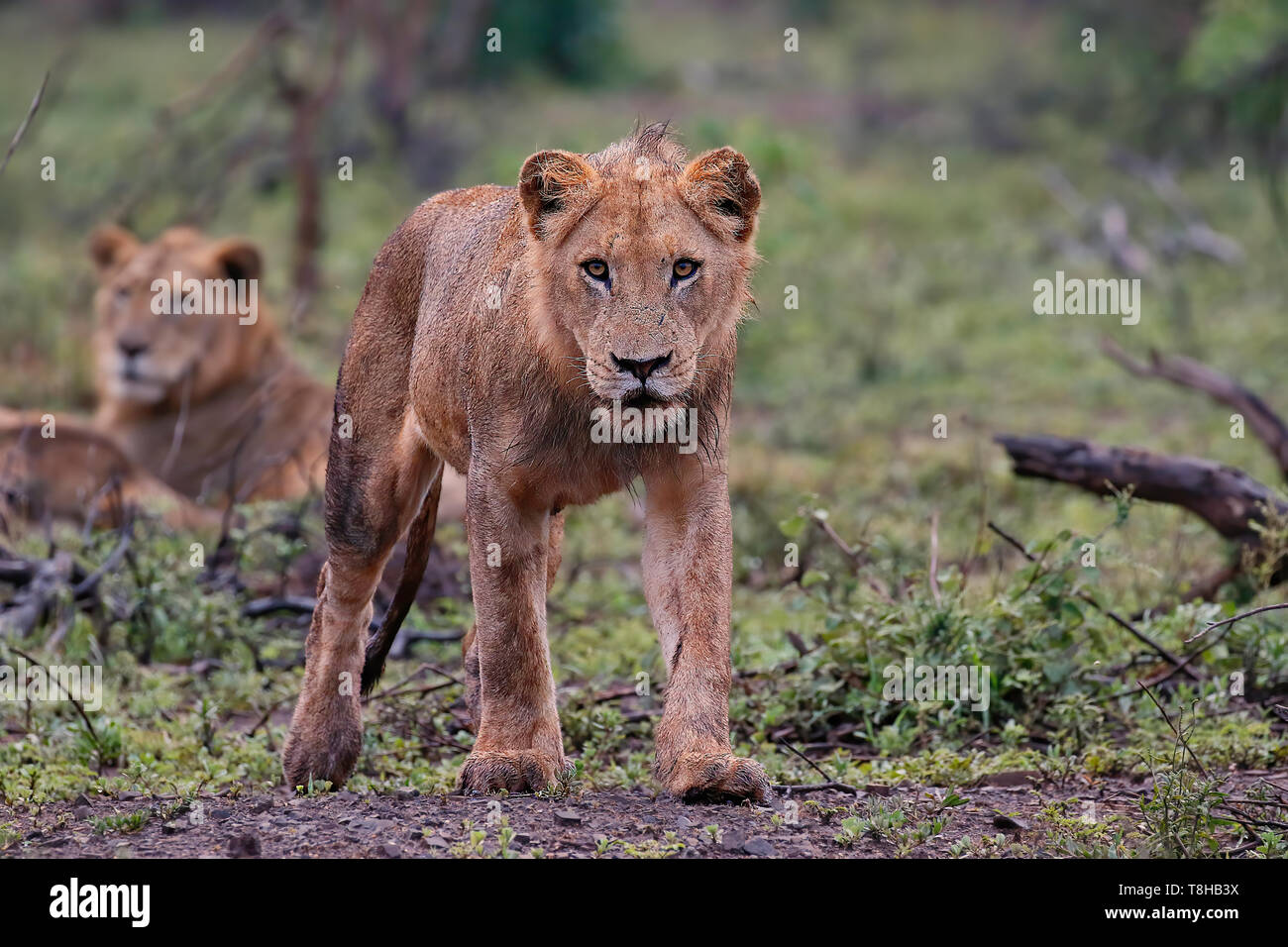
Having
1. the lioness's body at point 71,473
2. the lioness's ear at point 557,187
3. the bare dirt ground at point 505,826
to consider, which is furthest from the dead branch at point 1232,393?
the lioness's body at point 71,473

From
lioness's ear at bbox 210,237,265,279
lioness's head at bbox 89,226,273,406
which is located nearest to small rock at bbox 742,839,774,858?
lioness's head at bbox 89,226,273,406

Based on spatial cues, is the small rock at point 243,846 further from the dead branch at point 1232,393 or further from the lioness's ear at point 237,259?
the lioness's ear at point 237,259

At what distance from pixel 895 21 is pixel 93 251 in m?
25.3

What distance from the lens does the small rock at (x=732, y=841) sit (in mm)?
4379

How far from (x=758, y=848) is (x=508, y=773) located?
906 mm

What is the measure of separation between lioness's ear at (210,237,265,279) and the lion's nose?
19.5ft

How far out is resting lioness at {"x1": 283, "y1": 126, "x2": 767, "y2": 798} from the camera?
4824mm

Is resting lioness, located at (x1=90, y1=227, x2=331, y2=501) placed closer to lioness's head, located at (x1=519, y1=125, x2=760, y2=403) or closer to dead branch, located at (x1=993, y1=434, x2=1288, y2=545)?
dead branch, located at (x1=993, y1=434, x2=1288, y2=545)

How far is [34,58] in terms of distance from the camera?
28500mm

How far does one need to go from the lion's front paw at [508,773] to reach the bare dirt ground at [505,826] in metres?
0.08

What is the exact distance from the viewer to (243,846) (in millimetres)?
4250

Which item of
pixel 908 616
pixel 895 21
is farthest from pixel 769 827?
pixel 895 21

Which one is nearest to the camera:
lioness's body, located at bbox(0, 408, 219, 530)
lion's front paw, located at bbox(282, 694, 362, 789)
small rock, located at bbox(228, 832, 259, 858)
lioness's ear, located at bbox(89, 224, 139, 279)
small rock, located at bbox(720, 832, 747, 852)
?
small rock, located at bbox(228, 832, 259, 858)
